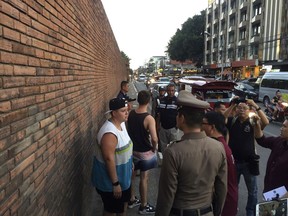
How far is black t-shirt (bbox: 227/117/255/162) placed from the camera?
14.5 feet

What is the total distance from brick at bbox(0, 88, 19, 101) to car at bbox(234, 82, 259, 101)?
77.7 ft

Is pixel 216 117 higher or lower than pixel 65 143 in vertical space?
higher

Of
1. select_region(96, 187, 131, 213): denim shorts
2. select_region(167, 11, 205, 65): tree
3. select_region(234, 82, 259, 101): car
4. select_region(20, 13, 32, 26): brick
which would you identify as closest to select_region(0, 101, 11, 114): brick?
select_region(20, 13, 32, 26): brick

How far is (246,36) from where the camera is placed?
49.6 m

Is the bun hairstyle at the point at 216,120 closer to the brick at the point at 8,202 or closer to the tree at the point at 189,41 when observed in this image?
the brick at the point at 8,202

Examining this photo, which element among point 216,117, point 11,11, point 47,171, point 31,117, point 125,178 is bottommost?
point 125,178

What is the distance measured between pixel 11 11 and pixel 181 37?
2727 inches

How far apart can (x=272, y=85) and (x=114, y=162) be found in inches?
775

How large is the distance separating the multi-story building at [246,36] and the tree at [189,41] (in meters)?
2.19

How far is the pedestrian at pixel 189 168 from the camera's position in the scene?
2.49 metres

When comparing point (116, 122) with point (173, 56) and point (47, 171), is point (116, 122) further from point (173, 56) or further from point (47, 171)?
point (173, 56)

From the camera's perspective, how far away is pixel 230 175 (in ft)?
10.9

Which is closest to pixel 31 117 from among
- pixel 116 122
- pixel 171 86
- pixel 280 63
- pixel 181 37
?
pixel 116 122

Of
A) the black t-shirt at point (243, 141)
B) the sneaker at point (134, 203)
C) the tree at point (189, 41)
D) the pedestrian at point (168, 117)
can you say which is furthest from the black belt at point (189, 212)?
the tree at point (189, 41)
